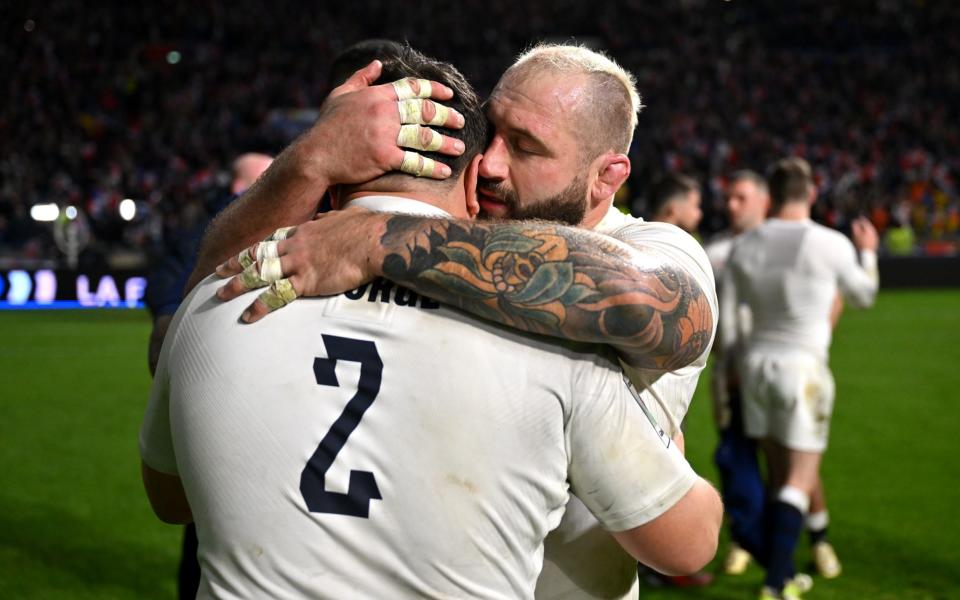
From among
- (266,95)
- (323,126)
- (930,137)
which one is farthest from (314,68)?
(323,126)

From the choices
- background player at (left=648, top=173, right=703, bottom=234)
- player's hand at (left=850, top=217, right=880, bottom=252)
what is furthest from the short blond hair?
player's hand at (left=850, top=217, right=880, bottom=252)

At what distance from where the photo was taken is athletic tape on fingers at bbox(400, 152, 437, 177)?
174 cm

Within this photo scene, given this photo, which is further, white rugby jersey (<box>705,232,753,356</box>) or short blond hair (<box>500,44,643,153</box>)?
white rugby jersey (<box>705,232,753,356</box>)

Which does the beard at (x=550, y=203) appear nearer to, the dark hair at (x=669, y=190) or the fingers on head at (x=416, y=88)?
the fingers on head at (x=416, y=88)

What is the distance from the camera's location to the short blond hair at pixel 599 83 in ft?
7.29

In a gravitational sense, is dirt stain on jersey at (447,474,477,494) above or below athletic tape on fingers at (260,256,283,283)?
Result: below

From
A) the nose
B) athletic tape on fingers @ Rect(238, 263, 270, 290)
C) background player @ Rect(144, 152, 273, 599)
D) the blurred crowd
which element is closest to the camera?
athletic tape on fingers @ Rect(238, 263, 270, 290)

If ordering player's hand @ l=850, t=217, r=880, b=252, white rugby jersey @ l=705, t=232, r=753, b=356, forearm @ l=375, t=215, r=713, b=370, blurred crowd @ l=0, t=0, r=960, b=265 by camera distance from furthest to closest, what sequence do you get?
blurred crowd @ l=0, t=0, r=960, b=265 → player's hand @ l=850, t=217, r=880, b=252 → white rugby jersey @ l=705, t=232, r=753, b=356 → forearm @ l=375, t=215, r=713, b=370

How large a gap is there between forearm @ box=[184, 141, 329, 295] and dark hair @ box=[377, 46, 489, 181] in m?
0.23

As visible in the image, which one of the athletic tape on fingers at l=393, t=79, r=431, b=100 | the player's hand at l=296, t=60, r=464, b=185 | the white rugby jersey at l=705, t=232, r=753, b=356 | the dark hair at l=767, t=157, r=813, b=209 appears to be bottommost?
the white rugby jersey at l=705, t=232, r=753, b=356

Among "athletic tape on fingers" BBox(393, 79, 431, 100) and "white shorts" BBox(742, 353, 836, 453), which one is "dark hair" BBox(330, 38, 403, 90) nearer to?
"athletic tape on fingers" BBox(393, 79, 431, 100)

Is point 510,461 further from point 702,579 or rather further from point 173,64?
point 173,64

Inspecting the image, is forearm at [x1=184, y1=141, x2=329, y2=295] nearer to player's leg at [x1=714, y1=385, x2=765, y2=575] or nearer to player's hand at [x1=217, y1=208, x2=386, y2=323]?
player's hand at [x1=217, y1=208, x2=386, y2=323]

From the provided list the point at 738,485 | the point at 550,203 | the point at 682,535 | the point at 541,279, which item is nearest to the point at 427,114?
the point at 541,279
